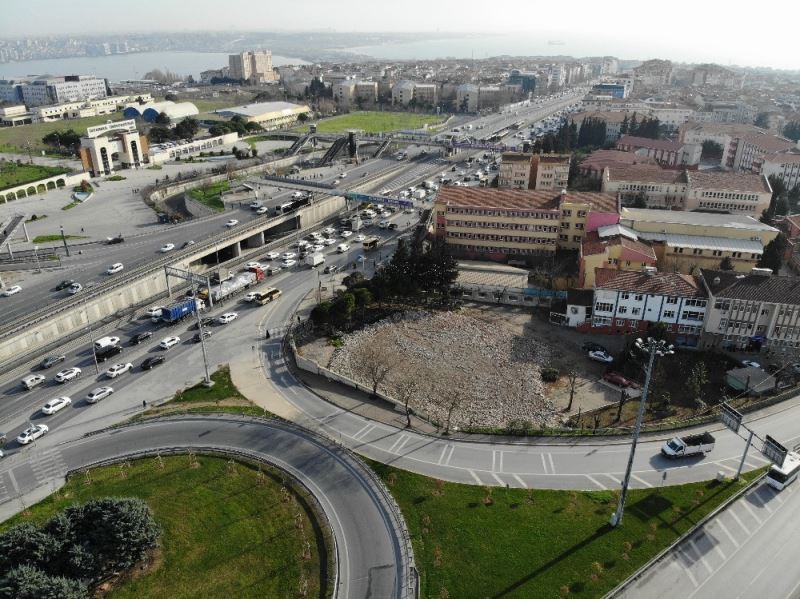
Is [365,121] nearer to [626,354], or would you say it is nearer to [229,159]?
[229,159]

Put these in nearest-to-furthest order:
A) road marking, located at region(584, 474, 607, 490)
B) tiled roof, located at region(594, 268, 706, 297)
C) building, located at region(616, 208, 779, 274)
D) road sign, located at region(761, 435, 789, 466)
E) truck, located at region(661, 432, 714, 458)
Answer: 1. road sign, located at region(761, 435, 789, 466)
2. road marking, located at region(584, 474, 607, 490)
3. truck, located at region(661, 432, 714, 458)
4. tiled roof, located at region(594, 268, 706, 297)
5. building, located at region(616, 208, 779, 274)

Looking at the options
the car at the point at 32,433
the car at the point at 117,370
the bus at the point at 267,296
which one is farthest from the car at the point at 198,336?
the car at the point at 32,433

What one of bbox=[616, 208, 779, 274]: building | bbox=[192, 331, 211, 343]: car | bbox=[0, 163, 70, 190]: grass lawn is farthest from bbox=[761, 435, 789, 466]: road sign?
bbox=[0, 163, 70, 190]: grass lawn

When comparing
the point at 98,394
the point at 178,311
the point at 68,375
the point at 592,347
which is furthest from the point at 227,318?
the point at 592,347

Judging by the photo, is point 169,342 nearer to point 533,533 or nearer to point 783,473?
point 533,533

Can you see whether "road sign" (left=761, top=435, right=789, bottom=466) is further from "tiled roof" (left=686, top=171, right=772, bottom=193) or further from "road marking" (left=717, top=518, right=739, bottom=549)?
"tiled roof" (left=686, top=171, right=772, bottom=193)

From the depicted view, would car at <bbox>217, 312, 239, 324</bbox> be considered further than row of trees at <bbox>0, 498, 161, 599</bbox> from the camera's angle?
Yes

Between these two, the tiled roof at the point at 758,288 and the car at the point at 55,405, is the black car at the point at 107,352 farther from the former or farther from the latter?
the tiled roof at the point at 758,288
